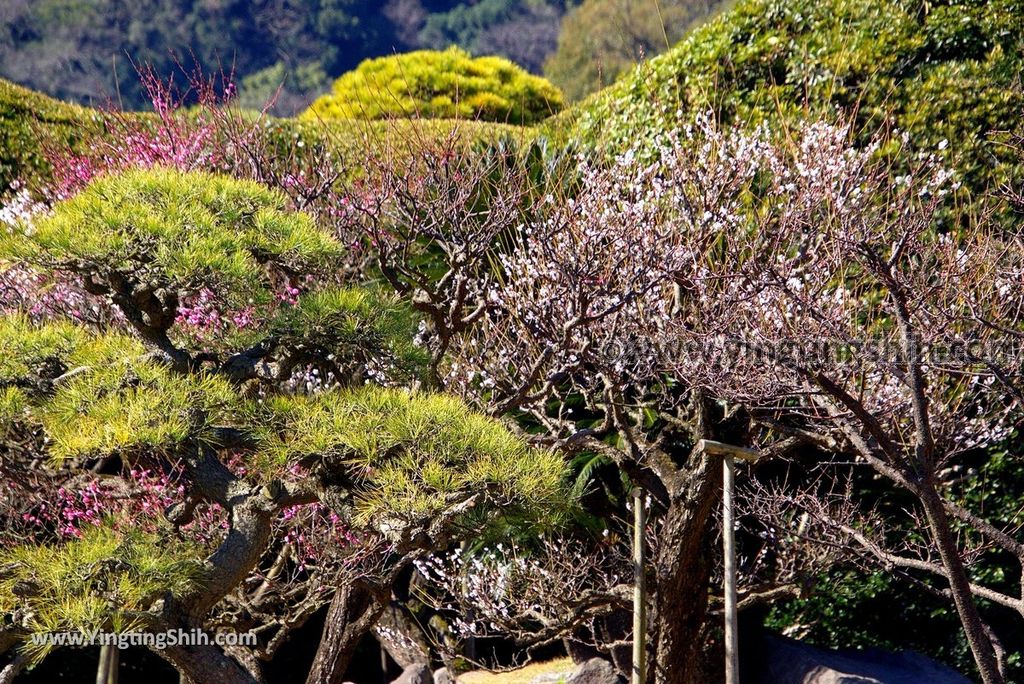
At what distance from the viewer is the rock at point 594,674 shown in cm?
691

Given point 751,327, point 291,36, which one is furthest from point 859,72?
point 291,36

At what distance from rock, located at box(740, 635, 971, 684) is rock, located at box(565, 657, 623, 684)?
1.00m

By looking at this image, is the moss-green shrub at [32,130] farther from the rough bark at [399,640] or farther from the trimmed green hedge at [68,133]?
the rough bark at [399,640]

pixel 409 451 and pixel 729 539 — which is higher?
pixel 729 539

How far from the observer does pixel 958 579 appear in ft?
15.2

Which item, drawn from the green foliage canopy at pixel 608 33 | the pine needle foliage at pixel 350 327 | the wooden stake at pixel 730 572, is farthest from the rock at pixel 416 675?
the green foliage canopy at pixel 608 33

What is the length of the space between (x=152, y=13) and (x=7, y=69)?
383cm

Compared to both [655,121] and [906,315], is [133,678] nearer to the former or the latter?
[655,121]

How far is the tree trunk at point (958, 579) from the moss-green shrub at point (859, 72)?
2.78 meters

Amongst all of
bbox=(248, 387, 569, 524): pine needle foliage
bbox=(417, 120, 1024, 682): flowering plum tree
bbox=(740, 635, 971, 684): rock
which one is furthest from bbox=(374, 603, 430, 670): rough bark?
bbox=(248, 387, 569, 524): pine needle foliage

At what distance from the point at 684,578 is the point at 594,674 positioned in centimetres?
121

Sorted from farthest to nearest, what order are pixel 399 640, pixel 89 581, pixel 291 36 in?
pixel 291 36 < pixel 399 640 < pixel 89 581

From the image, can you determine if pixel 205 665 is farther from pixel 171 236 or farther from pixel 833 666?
pixel 833 666

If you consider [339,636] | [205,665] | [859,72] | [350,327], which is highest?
[859,72]
